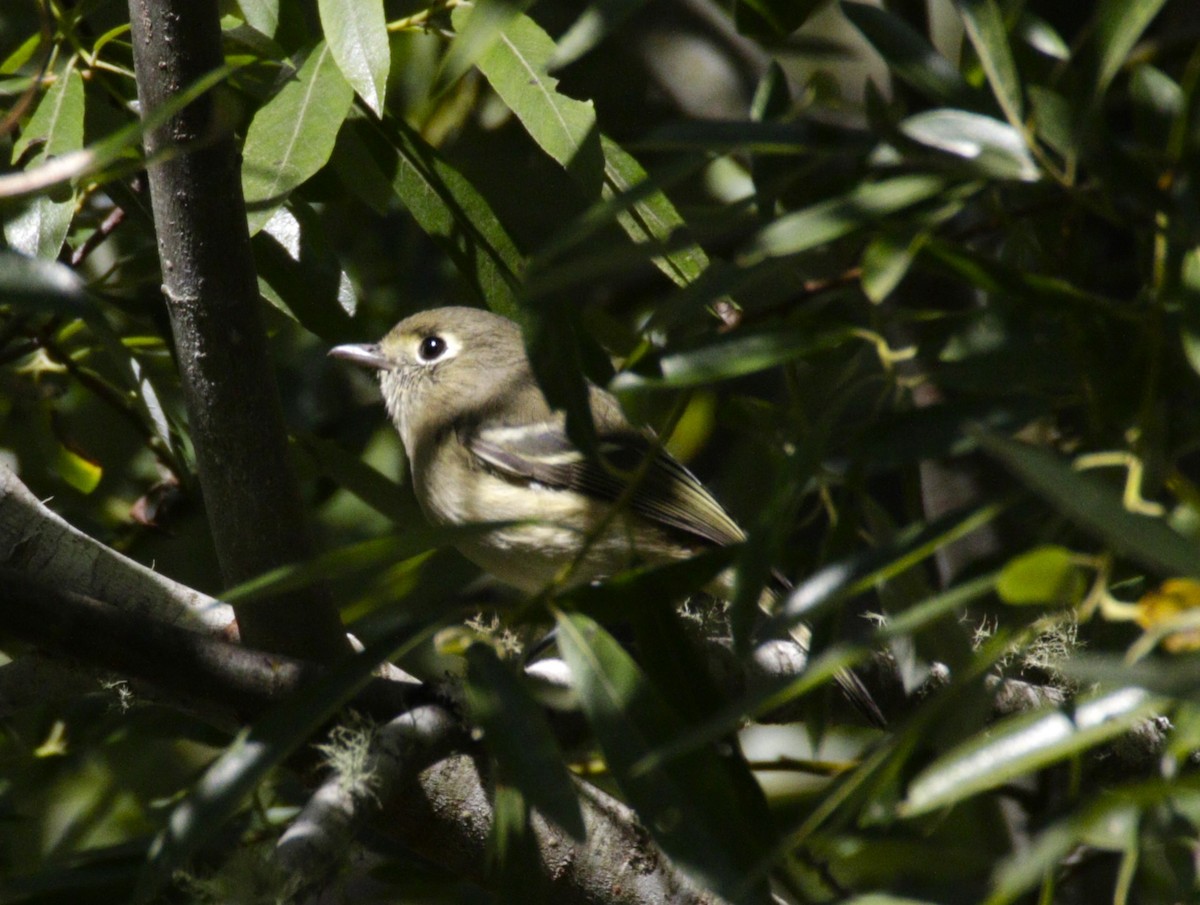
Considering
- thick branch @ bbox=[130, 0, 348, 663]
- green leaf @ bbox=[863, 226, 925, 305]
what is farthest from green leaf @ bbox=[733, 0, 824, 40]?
green leaf @ bbox=[863, 226, 925, 305]

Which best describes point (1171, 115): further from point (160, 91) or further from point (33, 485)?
point (33, 485)

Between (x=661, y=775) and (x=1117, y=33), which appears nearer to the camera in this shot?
(x=1117, y=33)

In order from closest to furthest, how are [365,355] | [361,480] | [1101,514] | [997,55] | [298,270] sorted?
[1101,514], [997,55], [298,270], [361,480], [365,355]

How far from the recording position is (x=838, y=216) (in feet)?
4.29

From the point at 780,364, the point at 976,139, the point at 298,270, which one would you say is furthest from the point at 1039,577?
the point at 298,270

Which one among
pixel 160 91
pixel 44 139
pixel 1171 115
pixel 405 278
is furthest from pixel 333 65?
pixel 405 278

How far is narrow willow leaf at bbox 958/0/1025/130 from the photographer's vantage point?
1.39m

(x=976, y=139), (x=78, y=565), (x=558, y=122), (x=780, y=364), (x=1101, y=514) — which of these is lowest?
(x=78, y=565)

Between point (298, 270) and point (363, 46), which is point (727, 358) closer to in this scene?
point (363, 46)

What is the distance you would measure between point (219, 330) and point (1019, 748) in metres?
1.45

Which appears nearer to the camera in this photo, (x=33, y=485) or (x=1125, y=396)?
(x=1125, y=396)

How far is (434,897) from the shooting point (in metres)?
2.62

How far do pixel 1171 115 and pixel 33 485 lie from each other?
3.19m

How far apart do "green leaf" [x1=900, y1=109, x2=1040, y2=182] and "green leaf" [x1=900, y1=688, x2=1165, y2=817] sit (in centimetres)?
53
